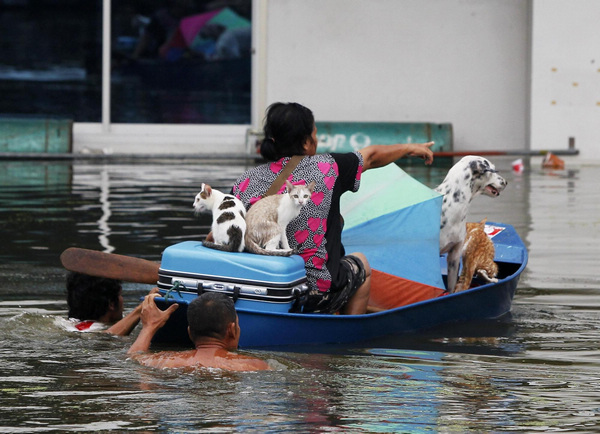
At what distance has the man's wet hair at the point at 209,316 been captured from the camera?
230 inches

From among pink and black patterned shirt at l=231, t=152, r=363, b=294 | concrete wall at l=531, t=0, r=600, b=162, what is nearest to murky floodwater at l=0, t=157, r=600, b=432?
pink and black patterned shirt at l=231, t=152, r=363, b=294

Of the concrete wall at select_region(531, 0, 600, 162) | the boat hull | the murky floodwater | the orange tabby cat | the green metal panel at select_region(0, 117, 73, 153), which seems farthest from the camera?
the green metal panel at select_region(0, 117, 73, 153)

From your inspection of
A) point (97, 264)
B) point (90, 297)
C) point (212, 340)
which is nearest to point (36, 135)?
point (90, 297)

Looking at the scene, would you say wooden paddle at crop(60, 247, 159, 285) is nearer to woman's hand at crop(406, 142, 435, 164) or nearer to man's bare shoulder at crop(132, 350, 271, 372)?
man's bare shoulder at crop(132, 350, 271, 372)

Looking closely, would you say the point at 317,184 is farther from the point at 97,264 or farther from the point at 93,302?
the point at 93,302

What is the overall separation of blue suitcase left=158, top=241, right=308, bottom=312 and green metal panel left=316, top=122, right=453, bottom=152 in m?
13.8

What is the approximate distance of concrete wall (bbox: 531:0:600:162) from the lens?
20000 mm

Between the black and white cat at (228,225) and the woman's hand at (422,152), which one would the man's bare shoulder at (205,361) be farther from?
the woman's hand at (422,152)

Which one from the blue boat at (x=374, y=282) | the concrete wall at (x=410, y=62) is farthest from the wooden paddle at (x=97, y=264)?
the concrete wall at (x=410, y=62)

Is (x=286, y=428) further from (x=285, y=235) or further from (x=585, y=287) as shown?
(x=585, y=287)

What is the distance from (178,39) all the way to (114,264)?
594 inches

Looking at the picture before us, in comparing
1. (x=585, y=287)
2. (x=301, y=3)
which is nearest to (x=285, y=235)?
(x=585, y=287)

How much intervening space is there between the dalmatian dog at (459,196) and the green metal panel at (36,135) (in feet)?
43.7

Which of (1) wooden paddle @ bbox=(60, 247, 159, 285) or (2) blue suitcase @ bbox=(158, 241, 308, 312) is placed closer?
(2) blue suitcase @ bbox=(158, 241, 308, 312)
